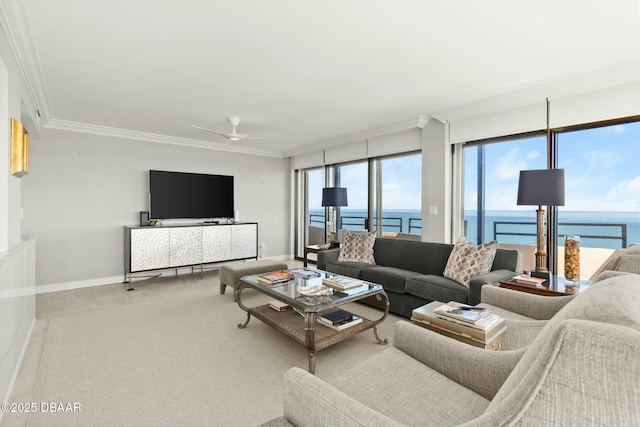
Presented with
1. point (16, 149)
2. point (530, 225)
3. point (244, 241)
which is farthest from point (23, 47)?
point (530, 225)

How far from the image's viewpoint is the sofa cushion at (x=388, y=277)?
131 inches

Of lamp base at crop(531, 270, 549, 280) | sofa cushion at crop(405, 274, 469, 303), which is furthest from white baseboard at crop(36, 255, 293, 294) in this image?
lamp base at crop(531, 270, 549, 280)

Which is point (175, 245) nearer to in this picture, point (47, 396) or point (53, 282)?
point (53, 282)

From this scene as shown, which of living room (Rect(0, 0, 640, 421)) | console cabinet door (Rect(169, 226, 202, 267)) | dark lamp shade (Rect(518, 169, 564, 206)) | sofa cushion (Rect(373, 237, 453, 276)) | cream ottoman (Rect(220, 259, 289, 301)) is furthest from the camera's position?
console cabinet door (Rect(169, 226, 202, 267))

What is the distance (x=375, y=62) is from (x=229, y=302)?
3145 millimetres

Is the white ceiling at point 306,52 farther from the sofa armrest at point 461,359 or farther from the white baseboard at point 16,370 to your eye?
the white baseboard at point 16,370

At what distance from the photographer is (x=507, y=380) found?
2.72ft

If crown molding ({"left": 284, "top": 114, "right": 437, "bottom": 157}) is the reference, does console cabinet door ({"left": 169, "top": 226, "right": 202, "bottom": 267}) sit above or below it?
below

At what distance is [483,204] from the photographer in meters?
4.10

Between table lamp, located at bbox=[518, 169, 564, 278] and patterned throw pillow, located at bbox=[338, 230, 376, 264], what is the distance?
1.94 m

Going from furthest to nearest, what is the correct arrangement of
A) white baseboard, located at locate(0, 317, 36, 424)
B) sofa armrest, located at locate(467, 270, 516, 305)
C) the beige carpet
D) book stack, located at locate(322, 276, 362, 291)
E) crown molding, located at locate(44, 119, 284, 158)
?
crown molding, located at locate(44, 119, 284, 158) → book stack, located at locate(322, 276, 362, 291) → sofa armrest, located at locate(467, 270, 516, 305) → white baseboard, located at locate(0, 317, 36, 424) → the beige carpet

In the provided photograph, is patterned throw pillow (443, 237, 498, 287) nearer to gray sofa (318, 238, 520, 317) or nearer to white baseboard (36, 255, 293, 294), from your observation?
gray sofa (318, 238, 520, 317)

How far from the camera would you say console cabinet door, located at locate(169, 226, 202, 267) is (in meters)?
5.00

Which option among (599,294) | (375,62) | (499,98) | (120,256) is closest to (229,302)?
(120,256)
